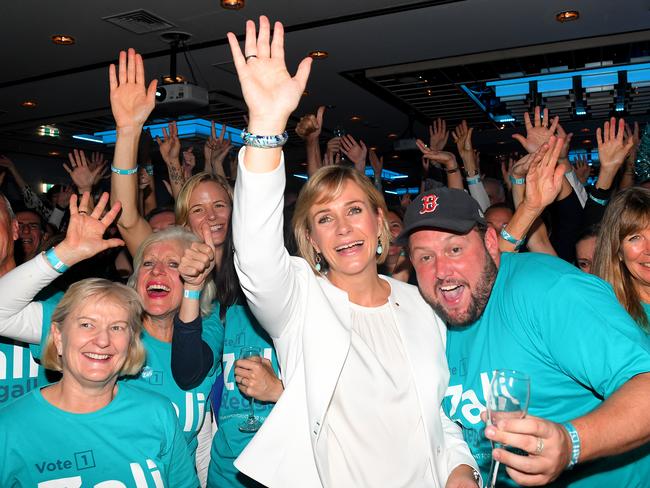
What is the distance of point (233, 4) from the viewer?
5406 millimetres

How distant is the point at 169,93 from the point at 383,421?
5.59 metres

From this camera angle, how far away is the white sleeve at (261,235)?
1553 mm

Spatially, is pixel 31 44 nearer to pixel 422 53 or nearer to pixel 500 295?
pixel 422 53

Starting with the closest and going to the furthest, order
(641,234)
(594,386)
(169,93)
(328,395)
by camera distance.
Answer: (594,386), (328,395), (641,234), (169,93)

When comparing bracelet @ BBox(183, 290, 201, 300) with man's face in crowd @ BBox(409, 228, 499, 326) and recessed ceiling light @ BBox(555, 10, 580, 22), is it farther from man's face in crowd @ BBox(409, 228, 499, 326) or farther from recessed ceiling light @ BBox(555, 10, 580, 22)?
recessed ceiling light @ BBox(555, 10, 580, 22)

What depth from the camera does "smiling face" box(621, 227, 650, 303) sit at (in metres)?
2.31

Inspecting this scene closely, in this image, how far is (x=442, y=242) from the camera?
1951 millimetres

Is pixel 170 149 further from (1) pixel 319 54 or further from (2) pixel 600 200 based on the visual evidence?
(1) pixel 319 54

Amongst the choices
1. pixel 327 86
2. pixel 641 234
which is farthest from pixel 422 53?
pixel 641 234

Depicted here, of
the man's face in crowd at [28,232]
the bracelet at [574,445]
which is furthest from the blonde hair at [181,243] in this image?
the man's face in crowd at [28,232]

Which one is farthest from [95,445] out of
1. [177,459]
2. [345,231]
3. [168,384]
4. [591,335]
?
[591,335]

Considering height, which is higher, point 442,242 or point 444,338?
point 442,242

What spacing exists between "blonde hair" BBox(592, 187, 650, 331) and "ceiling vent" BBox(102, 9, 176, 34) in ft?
15.7

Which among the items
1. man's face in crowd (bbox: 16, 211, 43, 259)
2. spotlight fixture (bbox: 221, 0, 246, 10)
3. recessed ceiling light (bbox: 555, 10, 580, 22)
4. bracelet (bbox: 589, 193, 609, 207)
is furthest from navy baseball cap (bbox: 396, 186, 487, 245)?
recessed ceiling light (bbox: 555, 10, 580, 22)
